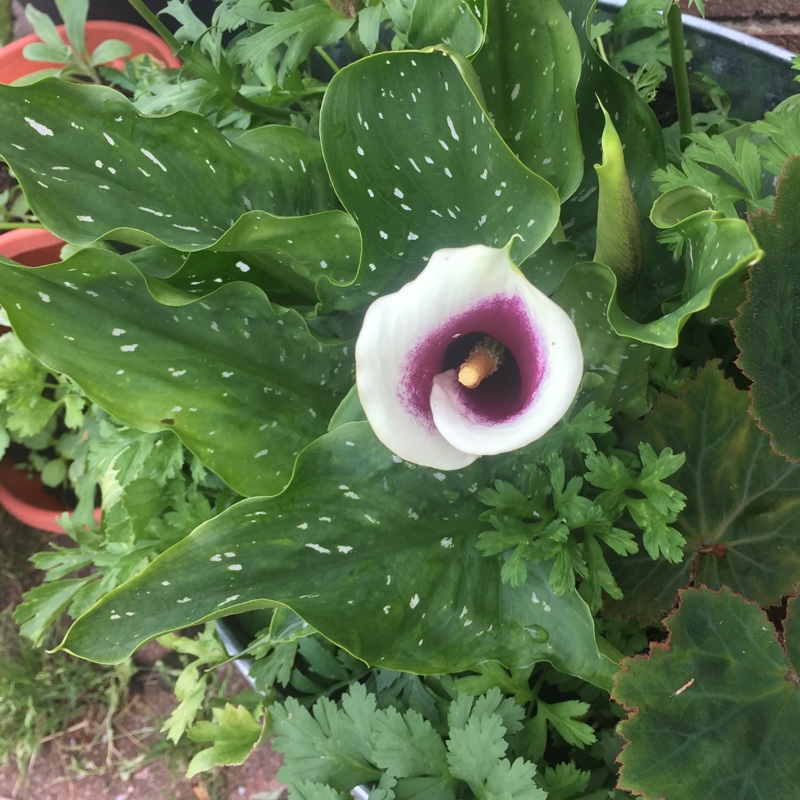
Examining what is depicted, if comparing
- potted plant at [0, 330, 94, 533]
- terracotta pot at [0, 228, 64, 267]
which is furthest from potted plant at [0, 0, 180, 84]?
potted plant at [0, 330, 94, 533]

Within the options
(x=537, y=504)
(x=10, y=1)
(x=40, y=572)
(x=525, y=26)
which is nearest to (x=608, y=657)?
(x=537, y=504)

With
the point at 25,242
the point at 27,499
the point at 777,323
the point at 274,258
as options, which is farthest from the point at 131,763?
the point at 777,323

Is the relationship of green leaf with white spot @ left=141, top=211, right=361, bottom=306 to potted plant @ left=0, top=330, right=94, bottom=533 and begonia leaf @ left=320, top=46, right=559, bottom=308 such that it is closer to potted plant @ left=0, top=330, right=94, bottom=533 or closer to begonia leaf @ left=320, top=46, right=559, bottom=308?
begonia leaf @ left=320, top=46, right=559, bottom=308

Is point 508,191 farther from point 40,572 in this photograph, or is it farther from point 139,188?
point 40,572

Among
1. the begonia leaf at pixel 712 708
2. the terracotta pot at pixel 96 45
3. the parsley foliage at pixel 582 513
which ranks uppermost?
the terracotta pot at pixel 96 45

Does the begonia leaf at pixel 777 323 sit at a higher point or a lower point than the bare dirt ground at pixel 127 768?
higher

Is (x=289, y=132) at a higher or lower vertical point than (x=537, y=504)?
higher

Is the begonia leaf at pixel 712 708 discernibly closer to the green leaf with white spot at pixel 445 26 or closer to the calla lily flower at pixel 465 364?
the calla lily flower at pixel 465 364

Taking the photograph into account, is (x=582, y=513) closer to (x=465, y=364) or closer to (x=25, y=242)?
(x=465, y=364)

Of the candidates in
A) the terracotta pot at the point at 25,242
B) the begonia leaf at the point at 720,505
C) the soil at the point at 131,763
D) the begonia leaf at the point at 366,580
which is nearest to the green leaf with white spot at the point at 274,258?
the begonia leaf at the point at 366,580
